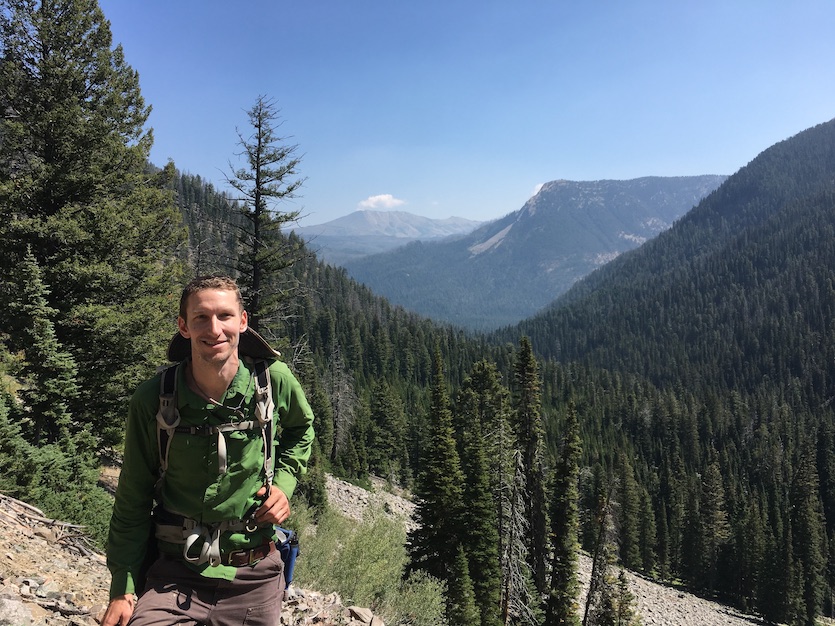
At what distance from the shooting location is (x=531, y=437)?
81.0ft

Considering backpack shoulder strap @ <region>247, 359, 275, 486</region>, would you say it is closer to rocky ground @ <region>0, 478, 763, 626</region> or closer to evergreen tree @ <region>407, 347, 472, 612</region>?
rocky ground @ <region>0, 478, 763, 626</region>

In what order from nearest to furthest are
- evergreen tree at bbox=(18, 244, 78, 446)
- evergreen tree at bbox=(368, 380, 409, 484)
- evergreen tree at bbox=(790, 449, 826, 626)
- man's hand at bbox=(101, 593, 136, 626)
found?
man's hand at bbox=(101, 593, 136, 626) < evergreen tree at bbox=(18, 244, 78, 446) < evergreen tree at bbox=(790, 449, 826, 626) < evergreen tree at bbox=(368, 380, 409, 484)

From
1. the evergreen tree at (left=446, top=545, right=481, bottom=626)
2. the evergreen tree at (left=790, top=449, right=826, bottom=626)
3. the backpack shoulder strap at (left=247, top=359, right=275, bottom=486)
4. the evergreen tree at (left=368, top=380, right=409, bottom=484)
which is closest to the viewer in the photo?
the backpack shoulder strap at (left=247, top=359, right=275, bottom=486)

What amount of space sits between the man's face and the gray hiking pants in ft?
4.05

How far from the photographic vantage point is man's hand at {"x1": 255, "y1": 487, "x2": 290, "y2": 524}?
298 centimetres

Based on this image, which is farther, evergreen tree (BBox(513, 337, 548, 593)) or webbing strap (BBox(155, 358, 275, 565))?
evergreen tree (BBox(513, 337, 548, 593))

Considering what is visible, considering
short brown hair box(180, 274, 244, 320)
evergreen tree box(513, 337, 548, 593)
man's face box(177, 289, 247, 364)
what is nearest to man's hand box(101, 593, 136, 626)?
man's face box(177, 289, 247, 364)

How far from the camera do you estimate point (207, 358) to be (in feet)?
9.18

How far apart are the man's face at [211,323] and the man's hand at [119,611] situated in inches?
52.7

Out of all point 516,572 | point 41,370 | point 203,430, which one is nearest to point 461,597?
point 516,572

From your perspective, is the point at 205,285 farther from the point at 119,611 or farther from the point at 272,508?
the point at 119,611

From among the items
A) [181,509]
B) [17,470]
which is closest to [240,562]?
[181,509]

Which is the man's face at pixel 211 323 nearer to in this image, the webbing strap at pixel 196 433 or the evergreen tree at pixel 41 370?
the webbing strap at pixel 196 433

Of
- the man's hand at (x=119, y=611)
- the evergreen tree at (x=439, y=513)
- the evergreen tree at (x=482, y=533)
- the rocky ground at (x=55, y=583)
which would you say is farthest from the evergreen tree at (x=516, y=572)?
the man's hand at (x=119, y=611)
